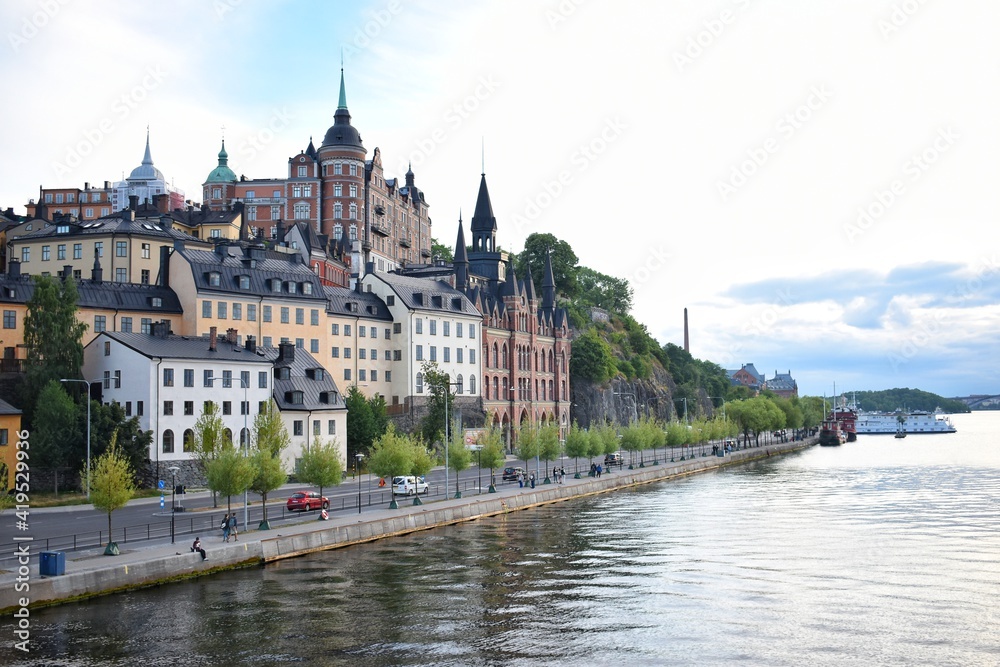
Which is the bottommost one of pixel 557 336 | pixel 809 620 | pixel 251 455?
pixel 809 620

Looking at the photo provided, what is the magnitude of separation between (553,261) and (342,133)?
1664 inches

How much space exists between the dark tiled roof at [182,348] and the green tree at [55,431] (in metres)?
7.17

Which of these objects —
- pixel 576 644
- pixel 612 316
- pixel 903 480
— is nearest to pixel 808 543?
pixel 576 644

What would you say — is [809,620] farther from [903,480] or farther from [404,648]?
[903,480]

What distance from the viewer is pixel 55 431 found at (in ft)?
230

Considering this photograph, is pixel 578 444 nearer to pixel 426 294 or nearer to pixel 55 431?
pixel 426 294

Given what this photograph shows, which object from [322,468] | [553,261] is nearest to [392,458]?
[322,468]

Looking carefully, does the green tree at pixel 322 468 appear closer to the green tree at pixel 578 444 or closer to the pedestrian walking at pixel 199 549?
the pedestrian walking at pixel 199 549

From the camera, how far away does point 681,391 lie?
191125mm

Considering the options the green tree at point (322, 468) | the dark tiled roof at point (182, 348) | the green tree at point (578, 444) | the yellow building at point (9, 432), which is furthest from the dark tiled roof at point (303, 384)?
the green tree at point (578, 444)

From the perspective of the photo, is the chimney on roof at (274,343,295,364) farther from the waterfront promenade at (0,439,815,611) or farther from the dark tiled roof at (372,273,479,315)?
the dark tiled roof at (372,273,479,315)

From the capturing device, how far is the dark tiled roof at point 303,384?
276 feet

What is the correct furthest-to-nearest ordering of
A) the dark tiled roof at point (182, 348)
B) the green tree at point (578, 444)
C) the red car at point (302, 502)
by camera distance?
the green tree at point (578, 444), the dark tiled roof at point (182, 348), the red car at point (302, 502)

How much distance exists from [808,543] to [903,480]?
51.3m
